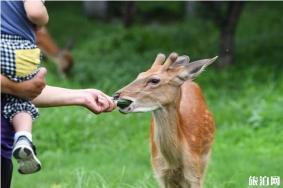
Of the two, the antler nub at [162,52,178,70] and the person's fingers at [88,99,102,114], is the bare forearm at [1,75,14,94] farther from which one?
the antler nub at [162,52,178,70]

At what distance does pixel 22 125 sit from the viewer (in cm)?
392

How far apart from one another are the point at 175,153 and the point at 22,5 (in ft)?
6.37

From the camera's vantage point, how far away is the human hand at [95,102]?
4188mm

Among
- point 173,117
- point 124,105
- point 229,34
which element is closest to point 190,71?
point 173,117

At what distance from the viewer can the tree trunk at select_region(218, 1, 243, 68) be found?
13442mm

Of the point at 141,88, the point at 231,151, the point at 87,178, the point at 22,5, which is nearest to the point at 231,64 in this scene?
A: the point at 231,151

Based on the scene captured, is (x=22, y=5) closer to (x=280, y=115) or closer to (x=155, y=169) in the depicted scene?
(x=155, y=169)

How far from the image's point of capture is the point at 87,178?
6.49 m

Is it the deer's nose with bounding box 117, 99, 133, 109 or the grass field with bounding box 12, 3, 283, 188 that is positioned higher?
the grass field with bounding box 12, 3, 283, 188

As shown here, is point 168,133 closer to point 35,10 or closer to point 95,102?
point 95,102

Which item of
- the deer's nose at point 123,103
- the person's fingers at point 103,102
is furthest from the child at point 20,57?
the deer's nose at point 123,103

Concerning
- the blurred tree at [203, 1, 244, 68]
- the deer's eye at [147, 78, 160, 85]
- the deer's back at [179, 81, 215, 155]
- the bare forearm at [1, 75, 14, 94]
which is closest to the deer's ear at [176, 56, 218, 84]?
the deer's eye at [147, 78, 160, 85]

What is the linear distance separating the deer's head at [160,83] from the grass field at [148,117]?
3.97ft

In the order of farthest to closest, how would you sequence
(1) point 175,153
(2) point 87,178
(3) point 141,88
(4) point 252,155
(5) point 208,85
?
1. (5) point 208,85
2. (4) point 252,155
3. (2) point 87,178
4. (1) point 175,153
5. (3) point 141,88
